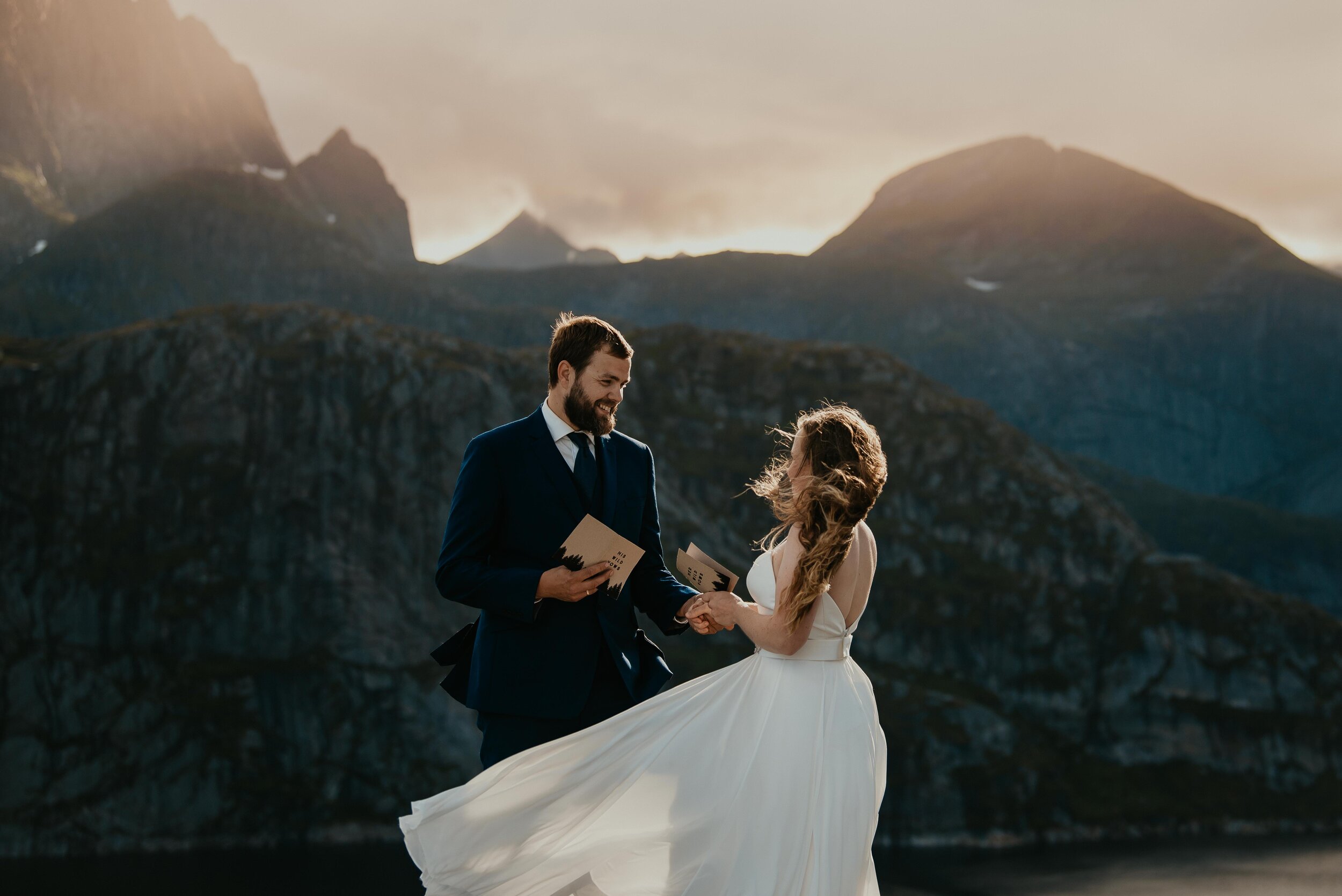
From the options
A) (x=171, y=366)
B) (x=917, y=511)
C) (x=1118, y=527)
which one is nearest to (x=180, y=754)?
(x=171, y=366)

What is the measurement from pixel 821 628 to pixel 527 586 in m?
1.74

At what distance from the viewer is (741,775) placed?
260 inches

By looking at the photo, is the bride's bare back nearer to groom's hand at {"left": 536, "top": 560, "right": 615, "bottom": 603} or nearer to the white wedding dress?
the white wedding dress

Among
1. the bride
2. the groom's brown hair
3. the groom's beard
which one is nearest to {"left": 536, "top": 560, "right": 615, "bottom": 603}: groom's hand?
the bride

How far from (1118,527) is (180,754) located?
11210 cm

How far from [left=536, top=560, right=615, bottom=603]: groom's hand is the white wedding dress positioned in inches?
29.9

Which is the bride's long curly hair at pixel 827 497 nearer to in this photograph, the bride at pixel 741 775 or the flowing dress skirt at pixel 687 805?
the bride at pixel 741 775

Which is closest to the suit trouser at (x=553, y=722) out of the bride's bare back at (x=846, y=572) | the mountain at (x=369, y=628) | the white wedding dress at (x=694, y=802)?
the white wedding dress at (x=694, y=802)

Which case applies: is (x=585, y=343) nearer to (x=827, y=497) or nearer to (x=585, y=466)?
(x=585, y=466)

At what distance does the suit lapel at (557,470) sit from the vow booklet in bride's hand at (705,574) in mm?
728

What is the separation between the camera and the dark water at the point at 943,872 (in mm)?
88375

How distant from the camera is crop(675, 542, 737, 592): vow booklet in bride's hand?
7.23m

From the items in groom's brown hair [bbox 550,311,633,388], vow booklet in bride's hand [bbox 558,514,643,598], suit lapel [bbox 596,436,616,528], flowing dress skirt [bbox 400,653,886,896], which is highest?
groom's brown hair [bbox 550,311,633,388]

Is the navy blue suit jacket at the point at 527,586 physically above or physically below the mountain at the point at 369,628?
above
